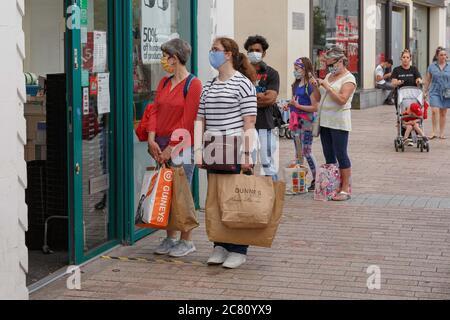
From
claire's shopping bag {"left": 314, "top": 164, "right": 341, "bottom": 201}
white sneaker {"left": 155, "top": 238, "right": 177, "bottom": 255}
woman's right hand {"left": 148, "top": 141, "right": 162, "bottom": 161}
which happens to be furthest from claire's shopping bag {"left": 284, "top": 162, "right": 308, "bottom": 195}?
woman's right hand {"left": 148, "top": 141, "right": 162, "bottom": 161}

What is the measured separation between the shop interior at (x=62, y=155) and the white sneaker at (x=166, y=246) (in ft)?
1.77

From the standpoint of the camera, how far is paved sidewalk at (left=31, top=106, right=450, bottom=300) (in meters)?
6.35

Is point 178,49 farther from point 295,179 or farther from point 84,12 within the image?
point 295,179

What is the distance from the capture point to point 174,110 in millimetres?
7227

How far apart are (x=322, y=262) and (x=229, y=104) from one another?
5.07ft

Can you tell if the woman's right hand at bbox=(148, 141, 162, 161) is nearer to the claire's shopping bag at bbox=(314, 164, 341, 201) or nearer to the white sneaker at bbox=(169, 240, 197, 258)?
the white sneaker at bbox=(169, 240, 197, 258)

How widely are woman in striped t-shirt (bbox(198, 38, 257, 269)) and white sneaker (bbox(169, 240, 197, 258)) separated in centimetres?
45

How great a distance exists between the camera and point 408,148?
602 inches

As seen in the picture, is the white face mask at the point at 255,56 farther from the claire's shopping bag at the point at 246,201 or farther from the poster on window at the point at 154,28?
the claire's shopping bag at the point at 246,201

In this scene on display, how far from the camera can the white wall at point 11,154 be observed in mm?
5488
